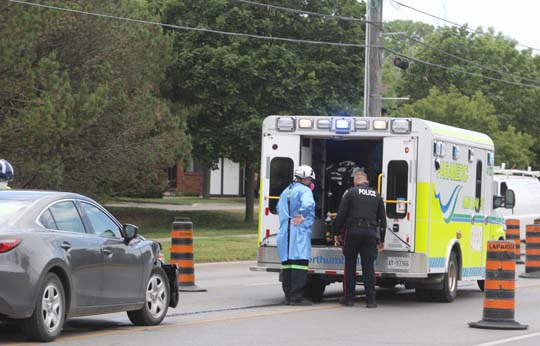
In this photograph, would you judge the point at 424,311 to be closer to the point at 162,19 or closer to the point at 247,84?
the point at 247,84

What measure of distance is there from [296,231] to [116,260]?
160 inches

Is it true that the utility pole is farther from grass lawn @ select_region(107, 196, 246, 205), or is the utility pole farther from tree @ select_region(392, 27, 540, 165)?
tree @ select_region(392, 27, 540, 165)

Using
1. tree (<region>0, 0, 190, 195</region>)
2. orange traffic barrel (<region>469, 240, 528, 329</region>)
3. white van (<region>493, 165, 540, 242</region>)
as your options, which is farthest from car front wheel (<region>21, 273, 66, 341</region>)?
white van (<region>493, 165, 540, 242</region>)

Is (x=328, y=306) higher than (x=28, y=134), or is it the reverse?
(x=28, y=134)

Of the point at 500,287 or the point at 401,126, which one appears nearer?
the point at 500,287

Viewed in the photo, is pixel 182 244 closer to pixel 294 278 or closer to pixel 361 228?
pixel 294 278

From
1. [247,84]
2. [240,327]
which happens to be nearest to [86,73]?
[247,84]

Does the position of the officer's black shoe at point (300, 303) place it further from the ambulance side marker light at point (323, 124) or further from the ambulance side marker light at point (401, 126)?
the ambulance side marker light at point (401, 126)

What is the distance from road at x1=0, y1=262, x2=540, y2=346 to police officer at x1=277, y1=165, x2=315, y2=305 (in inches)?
16.8

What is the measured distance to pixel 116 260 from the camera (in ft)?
39.6

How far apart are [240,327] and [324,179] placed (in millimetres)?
5549

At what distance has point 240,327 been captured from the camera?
506 inches

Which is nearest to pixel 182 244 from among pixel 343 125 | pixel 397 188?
pixel 343 125

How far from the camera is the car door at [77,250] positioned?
11.1m
